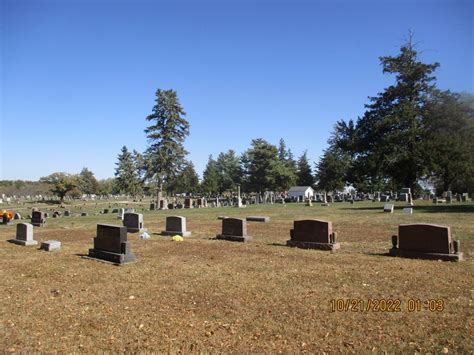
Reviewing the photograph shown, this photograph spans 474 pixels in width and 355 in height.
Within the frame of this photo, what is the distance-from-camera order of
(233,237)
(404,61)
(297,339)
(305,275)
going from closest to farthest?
1. (297,339)
2. (305,275)
3. (233,237)
4. (404,61)

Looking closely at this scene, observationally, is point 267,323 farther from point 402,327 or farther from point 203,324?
point 402,327

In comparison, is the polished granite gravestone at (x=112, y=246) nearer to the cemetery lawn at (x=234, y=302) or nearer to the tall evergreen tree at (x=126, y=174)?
the cemetery lawn at (x=234, y=302)

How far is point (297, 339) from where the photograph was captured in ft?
17.6

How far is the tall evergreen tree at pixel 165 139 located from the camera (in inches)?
2201

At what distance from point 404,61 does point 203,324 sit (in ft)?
162

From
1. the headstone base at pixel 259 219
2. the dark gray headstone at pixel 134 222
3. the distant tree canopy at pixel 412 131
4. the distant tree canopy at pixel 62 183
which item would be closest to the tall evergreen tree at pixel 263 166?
the distant tree canopy at pixel 412 131

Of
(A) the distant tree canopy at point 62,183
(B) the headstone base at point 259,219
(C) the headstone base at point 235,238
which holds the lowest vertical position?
(C) the headstone base at point 235,238

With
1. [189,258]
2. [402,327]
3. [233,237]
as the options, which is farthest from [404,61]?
[402,327]

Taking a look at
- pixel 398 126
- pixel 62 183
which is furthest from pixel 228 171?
pixel 398 126

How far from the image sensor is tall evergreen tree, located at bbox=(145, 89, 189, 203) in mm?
55906
